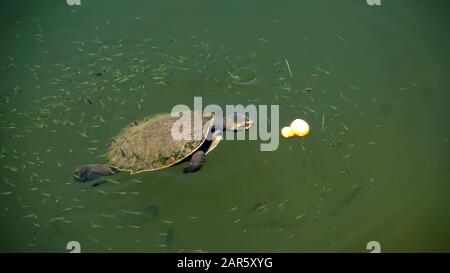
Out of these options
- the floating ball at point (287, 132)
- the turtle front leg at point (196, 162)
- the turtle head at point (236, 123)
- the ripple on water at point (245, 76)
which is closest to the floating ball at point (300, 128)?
the floating ball at point (287, 132)

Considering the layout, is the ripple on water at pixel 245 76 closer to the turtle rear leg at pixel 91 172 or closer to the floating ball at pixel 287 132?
the floating ball at pixel 287 132

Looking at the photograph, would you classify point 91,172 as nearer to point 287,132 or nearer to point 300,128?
point 287,132

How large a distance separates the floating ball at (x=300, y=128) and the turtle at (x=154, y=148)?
0.76m

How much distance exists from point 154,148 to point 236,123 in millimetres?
825

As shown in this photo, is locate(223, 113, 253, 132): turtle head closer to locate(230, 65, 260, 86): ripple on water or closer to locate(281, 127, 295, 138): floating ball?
locate(281, 127, 295, 138): floating ball

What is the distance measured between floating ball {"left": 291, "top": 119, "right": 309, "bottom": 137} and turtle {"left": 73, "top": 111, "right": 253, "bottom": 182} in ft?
2.49

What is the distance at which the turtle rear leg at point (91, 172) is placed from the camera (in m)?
3.85

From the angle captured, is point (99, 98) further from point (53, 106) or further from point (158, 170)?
point (158, 170)

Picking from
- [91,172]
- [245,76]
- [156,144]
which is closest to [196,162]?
[156,144]

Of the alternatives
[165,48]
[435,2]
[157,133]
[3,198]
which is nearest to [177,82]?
[165,48]

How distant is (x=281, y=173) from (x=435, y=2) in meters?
3.02

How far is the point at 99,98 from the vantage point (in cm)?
441

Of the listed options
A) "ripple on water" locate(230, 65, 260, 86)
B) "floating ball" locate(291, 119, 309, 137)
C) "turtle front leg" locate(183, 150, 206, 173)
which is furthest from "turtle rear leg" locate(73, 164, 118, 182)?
"floating ball" locate(291, 119, 309, 137)

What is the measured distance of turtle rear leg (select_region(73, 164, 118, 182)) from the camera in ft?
12.6
